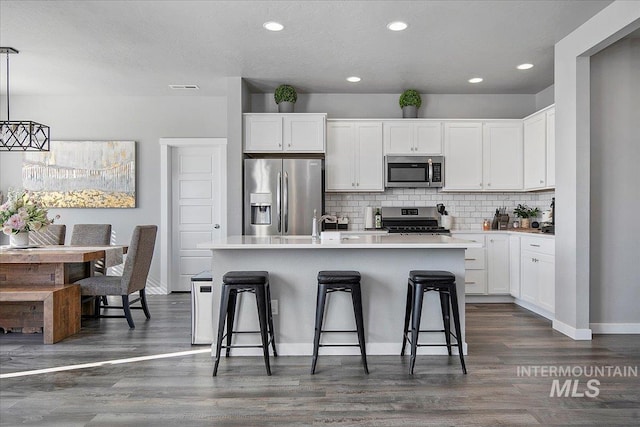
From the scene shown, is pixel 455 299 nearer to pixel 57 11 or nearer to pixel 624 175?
pixel 624 175

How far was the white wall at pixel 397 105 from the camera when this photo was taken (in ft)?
19.1

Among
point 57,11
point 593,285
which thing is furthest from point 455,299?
point 57,11

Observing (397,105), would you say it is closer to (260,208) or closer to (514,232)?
(514,232)

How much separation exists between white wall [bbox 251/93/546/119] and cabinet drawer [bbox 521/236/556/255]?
6.21 ft

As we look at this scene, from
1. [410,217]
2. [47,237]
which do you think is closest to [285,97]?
[410,217]

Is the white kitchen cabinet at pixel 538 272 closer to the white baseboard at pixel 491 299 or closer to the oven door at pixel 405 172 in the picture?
the white baseboard at pixel 491 299

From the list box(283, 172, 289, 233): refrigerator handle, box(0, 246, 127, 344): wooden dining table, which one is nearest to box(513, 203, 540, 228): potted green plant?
box(283, 172, 289, 233): refrigerator handle

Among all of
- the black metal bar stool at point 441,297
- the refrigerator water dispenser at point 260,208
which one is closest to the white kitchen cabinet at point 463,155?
the refrigerator water dispenser at point 260,208

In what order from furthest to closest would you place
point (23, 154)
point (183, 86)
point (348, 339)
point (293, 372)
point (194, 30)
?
point (23, 154), point (183, 86), point (194, 30), point (348, 339), point (293, 372)

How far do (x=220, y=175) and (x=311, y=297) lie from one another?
128 inches

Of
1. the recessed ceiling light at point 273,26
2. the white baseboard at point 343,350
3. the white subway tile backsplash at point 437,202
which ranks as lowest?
the white baseboard at point 343,350

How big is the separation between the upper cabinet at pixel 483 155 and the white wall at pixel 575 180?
4.99 ft

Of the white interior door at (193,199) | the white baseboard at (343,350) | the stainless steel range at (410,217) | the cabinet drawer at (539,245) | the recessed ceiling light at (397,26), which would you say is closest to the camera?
the white baseboard at (343,350)

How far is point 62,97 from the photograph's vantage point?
19.5ft
